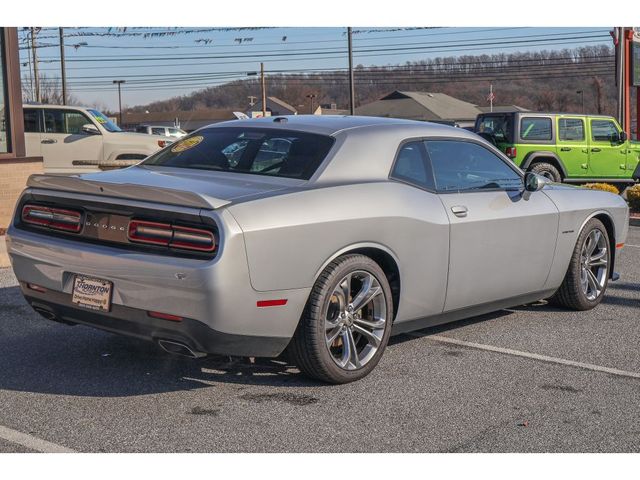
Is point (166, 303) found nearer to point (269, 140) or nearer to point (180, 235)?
point (180, 235)

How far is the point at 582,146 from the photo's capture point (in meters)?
19.1

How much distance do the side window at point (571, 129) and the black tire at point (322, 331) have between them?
48.6 ft

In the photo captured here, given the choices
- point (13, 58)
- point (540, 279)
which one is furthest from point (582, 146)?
point (540, 279)

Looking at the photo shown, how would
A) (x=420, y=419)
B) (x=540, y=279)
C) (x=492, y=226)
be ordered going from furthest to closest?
(x=540, y=279), (x=492, y=226), (x=420, y=419)

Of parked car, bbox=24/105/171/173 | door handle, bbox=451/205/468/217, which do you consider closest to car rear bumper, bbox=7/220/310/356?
door handle, bbox=451/205/468/217

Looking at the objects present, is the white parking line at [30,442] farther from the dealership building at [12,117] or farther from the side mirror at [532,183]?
the dealership building at [12,117]

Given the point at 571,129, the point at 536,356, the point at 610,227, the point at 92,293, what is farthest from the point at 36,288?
the point at 571,129

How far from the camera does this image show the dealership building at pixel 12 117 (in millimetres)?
11633

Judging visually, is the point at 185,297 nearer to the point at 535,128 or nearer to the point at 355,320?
the point at 355,320

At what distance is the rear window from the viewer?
5.23 meters

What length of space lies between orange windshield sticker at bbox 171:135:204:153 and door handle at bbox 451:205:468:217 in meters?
1.73

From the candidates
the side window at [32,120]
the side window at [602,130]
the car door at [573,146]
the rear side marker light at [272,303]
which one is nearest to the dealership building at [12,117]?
the side window at [32,120]

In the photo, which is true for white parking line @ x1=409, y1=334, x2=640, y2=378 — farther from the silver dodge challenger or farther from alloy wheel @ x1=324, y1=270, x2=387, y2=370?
alloy wheel @ x1=324, y1=270, x2=387, y2=370

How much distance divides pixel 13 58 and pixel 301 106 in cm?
8953
